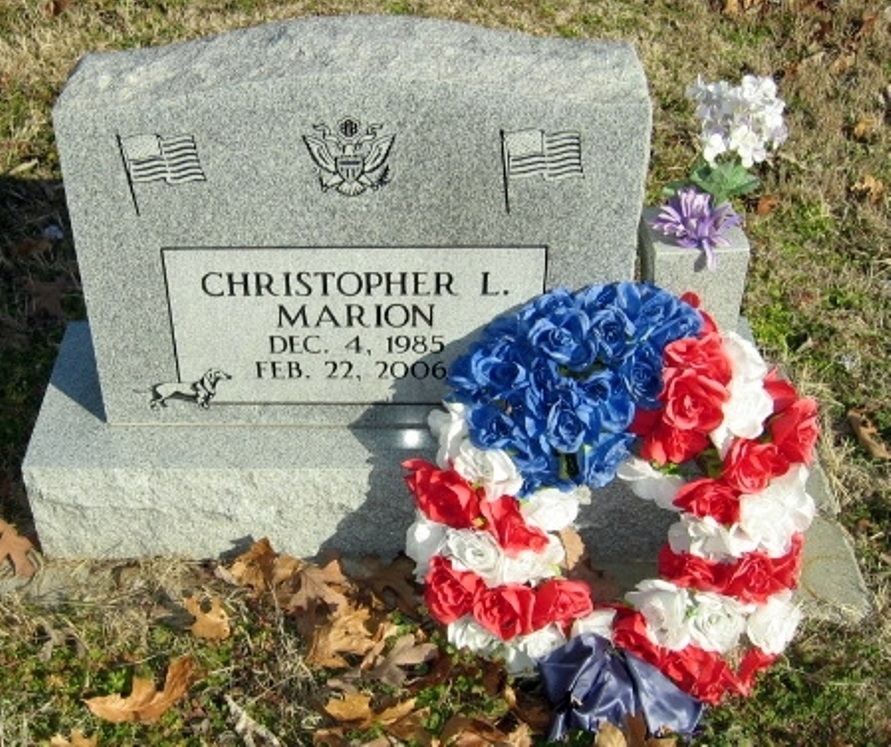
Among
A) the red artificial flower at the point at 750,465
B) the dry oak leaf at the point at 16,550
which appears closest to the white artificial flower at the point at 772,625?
the red artificial flower at the point at 750,465

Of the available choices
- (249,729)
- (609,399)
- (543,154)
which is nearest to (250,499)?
(249,729)

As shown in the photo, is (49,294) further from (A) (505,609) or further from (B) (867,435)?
(B) (867,435)

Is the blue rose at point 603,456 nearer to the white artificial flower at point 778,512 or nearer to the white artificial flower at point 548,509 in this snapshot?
the white artificial flower at point 548,509

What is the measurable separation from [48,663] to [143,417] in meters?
0.80

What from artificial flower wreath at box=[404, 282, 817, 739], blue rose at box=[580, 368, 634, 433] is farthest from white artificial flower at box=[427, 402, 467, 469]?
blue rose at box=[580, 368, 634, 433]

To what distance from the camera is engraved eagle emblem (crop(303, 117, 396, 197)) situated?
3398 mm

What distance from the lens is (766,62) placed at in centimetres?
648

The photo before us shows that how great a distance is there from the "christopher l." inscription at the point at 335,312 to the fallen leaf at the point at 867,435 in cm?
157

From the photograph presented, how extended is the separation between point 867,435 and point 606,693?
1683 mm

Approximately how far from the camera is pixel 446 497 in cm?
355

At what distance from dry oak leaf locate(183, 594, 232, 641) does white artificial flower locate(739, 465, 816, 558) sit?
1525 millimetres

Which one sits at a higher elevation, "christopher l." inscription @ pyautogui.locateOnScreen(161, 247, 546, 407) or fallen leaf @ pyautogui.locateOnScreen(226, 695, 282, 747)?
"christopher l." inscription @ pyautogui.locateOnScreen(161, 247, 546, 407)

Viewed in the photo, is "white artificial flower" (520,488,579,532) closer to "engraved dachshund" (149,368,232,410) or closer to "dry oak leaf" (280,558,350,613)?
"dry oak leaf" (280,558,350,613)

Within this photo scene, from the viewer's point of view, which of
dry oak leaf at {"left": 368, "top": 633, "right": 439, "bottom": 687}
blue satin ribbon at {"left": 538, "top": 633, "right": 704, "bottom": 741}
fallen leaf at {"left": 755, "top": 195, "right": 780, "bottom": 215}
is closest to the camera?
blue satin ribbon at {"left": 538, "top": 633, "right": 704, "bottom": 741}
